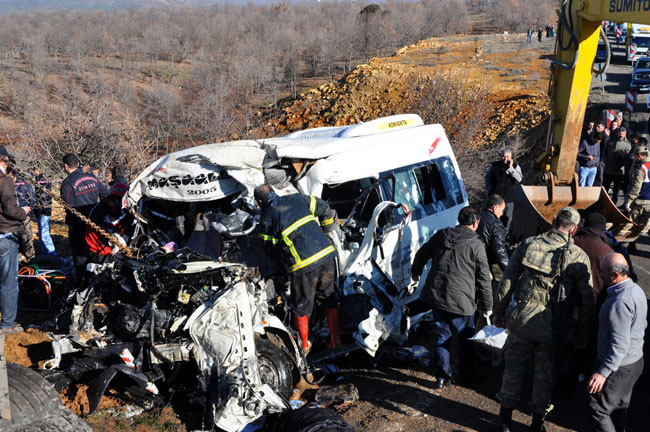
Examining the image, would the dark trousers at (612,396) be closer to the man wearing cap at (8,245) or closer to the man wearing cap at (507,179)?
the man wearing cap at (507,179)

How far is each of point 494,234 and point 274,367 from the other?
2660 millimetres

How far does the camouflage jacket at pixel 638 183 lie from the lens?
8.16m

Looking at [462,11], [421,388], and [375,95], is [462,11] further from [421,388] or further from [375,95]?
[421,388]

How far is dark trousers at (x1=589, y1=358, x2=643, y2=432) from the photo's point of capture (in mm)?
4094

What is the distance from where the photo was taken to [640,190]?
326 inches

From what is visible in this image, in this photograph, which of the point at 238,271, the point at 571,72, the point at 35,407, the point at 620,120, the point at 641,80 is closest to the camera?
the point at 35,407

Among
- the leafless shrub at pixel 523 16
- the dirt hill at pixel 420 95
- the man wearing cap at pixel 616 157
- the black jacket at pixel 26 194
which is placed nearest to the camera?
the black jacket at pixel 26 194

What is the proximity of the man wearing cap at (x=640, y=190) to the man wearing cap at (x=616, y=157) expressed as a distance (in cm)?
213

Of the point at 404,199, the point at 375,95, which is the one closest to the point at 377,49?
the point at 375,95

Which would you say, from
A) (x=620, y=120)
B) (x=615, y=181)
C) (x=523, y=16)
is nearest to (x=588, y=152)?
(x=615, y=181)

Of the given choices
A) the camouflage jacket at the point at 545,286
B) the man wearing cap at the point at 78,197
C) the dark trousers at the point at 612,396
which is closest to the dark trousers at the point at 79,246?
the man wearing cap at the point at 78,197

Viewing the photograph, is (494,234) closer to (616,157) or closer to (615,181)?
(616,157)

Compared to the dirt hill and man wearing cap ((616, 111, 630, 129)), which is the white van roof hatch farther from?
the dirt hill

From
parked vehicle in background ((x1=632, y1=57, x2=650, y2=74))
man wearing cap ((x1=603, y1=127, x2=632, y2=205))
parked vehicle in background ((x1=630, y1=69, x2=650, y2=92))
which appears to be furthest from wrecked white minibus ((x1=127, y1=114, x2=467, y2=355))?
parked vehicle in background ((x1=632, y1=57, x2=650, y2=74))
